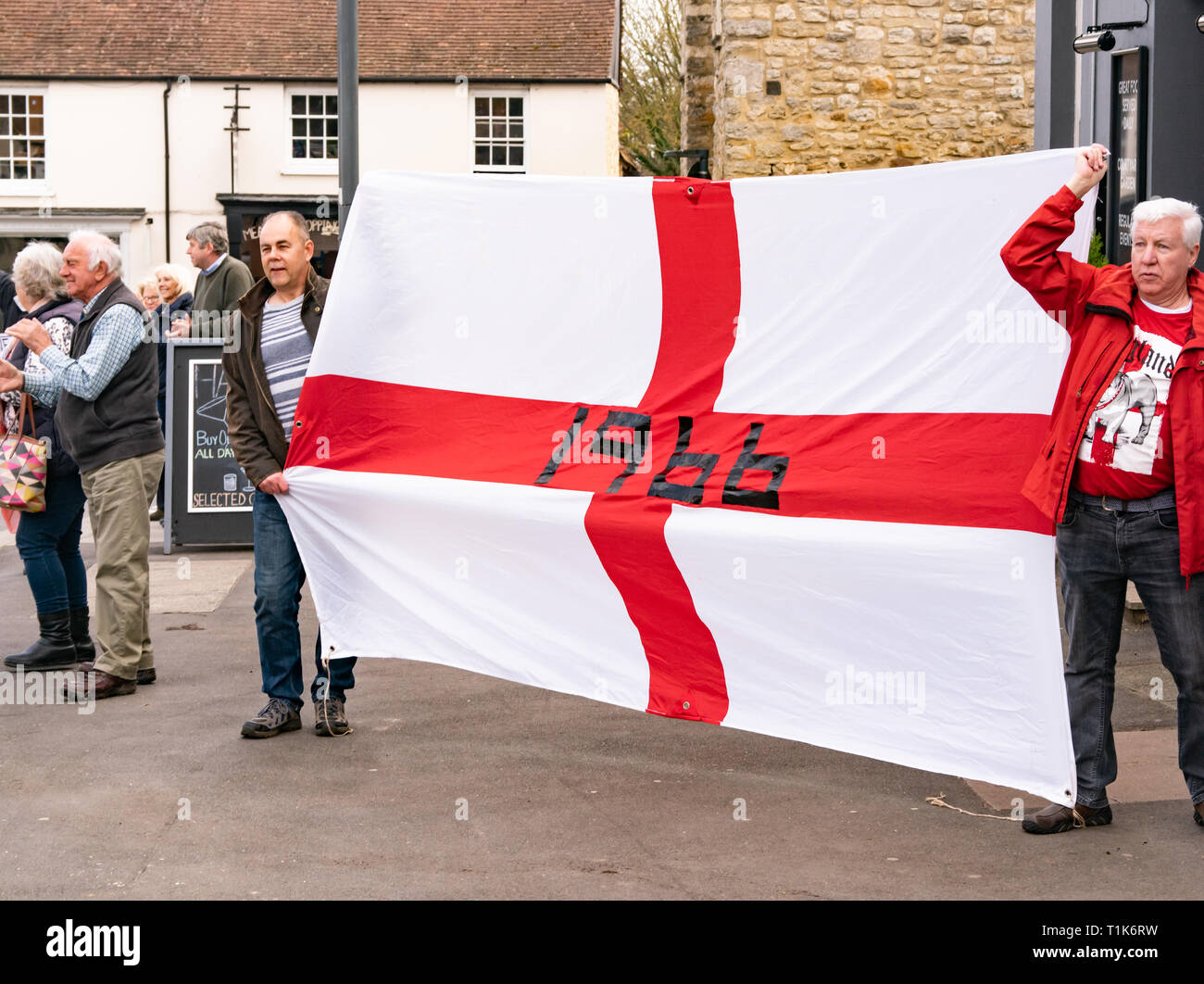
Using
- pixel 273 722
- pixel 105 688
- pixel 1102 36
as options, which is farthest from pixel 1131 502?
pixel 1102 36

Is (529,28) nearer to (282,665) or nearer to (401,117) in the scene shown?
(401,117)

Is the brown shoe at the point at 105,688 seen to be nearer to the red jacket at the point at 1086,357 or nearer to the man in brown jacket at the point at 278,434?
the man in brown jacket at the point at 278,434

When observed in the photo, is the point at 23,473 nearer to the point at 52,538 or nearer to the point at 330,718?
the point at 52,538

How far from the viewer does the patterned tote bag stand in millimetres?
7656

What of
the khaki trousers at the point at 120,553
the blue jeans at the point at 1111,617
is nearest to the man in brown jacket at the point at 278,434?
the khaki trousers at the point at 120,553

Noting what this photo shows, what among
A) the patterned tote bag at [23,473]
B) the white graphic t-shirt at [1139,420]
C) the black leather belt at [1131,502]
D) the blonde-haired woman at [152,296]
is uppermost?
the blonde-haired woman at [152,296]

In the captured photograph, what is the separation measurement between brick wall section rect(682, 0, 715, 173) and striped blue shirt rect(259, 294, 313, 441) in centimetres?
1413

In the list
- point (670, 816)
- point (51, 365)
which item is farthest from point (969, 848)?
point (51, 365)

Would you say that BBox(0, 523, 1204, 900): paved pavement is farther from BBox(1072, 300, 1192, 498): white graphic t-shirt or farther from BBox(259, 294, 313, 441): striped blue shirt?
BBox(259, 294, 313, 441): striped blue shirt

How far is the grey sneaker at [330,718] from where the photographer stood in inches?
263

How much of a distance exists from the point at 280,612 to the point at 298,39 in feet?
89.2

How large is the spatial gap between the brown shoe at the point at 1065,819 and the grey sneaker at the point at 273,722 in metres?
3.12

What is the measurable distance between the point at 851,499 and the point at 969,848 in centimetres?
123

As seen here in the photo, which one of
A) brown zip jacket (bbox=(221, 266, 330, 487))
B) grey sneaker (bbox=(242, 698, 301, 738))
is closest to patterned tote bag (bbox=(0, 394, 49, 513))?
brown zip jacket (bbox=(221, 266, 330, 487))
